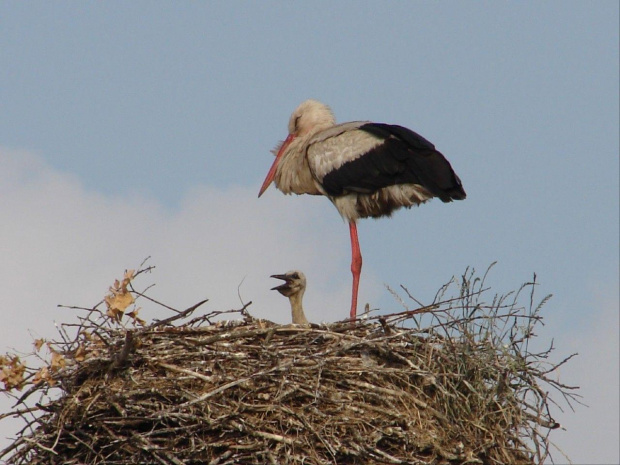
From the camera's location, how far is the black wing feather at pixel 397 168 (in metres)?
8.79

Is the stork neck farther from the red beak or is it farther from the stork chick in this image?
the red beak

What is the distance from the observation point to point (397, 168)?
8984mm

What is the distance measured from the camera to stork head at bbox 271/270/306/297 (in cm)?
818

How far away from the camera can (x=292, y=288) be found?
8172 millimetres

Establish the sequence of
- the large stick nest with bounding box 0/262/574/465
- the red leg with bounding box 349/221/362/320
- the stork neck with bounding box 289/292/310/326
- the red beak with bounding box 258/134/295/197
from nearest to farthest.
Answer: the large stick nest with bounding box 0/262/574/465 → the stork neck with bounding box 289/292/310/326 → the red leg with bounding box 349/221/362/320 → the red beak with bounding box 258/134/295/197

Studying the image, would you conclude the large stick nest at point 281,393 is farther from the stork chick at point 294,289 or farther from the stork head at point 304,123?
the stork head at point 304,123

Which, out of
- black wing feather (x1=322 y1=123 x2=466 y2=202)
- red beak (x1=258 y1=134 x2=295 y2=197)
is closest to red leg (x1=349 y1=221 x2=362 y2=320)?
black wing feather (x1=322 y1=123 x2=466 y2=202)

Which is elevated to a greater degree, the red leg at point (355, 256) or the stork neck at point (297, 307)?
the red leg at point (355, 256)

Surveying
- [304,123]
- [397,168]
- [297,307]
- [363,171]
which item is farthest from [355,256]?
[297,307]

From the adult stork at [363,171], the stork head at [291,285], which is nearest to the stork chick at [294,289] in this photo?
the stork head at [291,285]

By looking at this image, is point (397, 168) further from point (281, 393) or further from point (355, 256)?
point (281, 393)

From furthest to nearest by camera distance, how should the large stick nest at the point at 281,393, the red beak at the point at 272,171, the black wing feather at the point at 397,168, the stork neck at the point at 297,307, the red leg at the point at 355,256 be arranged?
the red beak at the point at 272,171 → the red leg at the point at 355,256 → the black wing feather at the point at 397,168 → the stork neck at the point at 297,307 → the large stick nest at the point at 281,393

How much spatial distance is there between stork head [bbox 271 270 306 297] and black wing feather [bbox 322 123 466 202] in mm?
Result: 1288

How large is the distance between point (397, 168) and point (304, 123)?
1.45 metres
